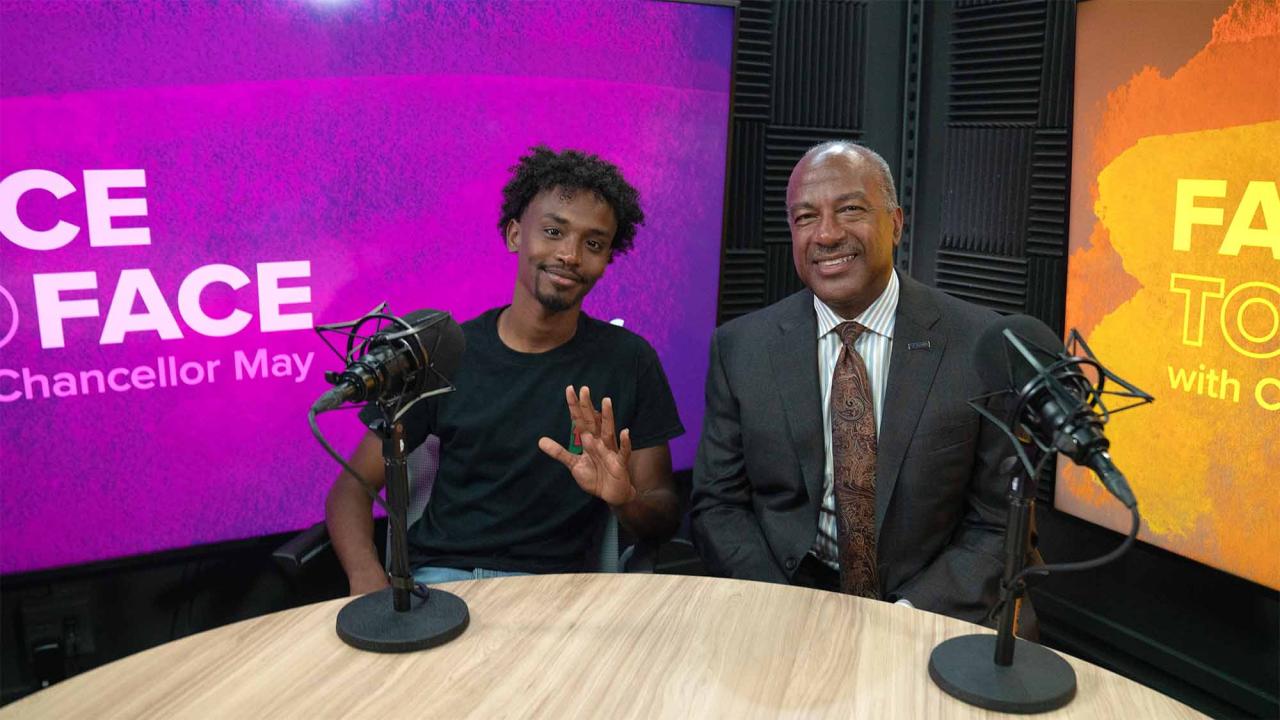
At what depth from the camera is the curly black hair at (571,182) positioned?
9.37 ft

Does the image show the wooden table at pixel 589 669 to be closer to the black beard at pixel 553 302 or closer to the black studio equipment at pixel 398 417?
the black studio equipment at pixel 398 417

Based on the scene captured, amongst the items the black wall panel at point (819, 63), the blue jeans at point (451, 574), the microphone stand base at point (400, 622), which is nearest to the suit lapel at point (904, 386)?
the blue jeans at point (451, 574)

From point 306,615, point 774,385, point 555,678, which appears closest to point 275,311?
point 306,615

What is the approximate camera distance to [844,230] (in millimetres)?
2641

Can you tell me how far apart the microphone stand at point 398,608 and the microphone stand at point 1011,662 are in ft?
2.82

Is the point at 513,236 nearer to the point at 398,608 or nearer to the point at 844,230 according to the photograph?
the point at 844,230

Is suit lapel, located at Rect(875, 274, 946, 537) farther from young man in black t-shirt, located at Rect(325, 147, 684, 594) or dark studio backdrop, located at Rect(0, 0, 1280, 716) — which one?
dark studio backdrop, located at Rect(0, 0, 1280, 716)

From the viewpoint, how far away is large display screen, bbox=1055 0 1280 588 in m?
2.91

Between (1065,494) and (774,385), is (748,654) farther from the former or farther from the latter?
(1065,494)

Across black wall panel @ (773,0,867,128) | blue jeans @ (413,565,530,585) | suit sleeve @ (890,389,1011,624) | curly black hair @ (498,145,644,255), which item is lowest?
blue jeans @ (413,565,530,585)

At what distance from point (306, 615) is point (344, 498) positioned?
2.57ft

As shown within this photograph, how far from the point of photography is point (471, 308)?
3.16 metres

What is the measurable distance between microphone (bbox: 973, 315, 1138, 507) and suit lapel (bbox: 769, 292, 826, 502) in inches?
33.4

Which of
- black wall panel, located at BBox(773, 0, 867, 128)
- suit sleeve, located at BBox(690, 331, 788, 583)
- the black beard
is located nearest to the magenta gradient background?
the black beard
